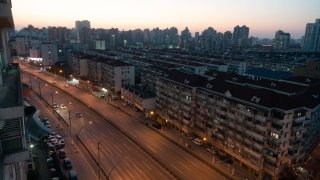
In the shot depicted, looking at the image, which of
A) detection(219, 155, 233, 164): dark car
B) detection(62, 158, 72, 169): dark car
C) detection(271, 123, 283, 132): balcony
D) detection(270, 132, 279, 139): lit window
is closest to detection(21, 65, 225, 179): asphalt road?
detection(219, 155, 233, 164): dark car

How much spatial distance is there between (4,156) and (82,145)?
203 feet

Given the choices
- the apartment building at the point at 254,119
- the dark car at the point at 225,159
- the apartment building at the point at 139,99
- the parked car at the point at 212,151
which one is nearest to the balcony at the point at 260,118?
the apartment building at the point at 254,119

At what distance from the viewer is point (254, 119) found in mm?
55125

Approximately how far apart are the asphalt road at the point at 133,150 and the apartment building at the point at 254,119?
862 centimetres

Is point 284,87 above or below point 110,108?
above

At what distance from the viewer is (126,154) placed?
64562mm

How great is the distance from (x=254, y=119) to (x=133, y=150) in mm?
30460

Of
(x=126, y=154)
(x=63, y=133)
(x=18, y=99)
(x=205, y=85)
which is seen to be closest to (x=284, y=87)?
(x=205, y=85)

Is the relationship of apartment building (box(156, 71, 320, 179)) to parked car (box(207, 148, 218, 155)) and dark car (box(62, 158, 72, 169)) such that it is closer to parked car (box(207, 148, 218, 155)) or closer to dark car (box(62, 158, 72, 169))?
parked car (box(207, 148, 218, 155))

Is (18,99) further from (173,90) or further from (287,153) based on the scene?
(173,90)

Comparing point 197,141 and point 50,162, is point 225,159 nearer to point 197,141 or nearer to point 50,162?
point 197,141

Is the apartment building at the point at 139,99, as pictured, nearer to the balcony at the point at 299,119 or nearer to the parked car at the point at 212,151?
the parked car at the point at 212,151

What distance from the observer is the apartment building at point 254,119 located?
5231cm

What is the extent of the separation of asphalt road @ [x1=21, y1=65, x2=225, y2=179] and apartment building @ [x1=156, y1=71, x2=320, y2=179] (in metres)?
8.62
